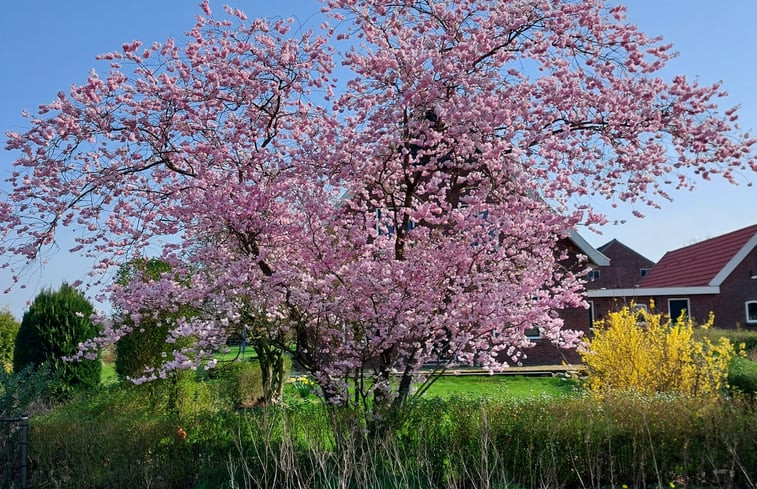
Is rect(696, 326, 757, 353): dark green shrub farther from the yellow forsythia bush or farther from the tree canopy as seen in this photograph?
the tree canopy

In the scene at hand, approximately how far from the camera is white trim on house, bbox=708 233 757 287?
24.7m

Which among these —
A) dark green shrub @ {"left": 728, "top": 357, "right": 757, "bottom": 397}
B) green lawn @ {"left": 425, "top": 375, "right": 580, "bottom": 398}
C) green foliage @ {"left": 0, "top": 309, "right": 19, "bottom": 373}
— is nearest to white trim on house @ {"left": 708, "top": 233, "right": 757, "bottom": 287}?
green lawn @ {"left": 425, "top": 375, "right": 580, "bottom": 398}

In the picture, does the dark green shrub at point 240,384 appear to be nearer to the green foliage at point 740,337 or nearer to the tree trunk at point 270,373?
the tree trunk at point 270,373

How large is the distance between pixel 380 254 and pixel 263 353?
5.77 metres

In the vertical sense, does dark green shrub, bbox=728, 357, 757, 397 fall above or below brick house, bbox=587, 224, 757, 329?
below

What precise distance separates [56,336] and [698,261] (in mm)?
24399

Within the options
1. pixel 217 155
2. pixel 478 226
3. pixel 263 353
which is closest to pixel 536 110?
pixel 478 226

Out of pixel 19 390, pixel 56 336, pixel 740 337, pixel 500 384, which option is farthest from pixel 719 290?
pixel 19 390

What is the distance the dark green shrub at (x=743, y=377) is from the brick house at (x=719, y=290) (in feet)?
44.4

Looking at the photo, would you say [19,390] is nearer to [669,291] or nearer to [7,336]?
[7,336]

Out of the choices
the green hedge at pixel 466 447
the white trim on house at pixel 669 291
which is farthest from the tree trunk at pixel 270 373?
the white trim on house at pixel 669 291

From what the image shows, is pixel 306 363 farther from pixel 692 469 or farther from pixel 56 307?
pixel 56 307

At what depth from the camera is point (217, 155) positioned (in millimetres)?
6289

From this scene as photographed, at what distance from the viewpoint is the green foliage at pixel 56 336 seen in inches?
465
